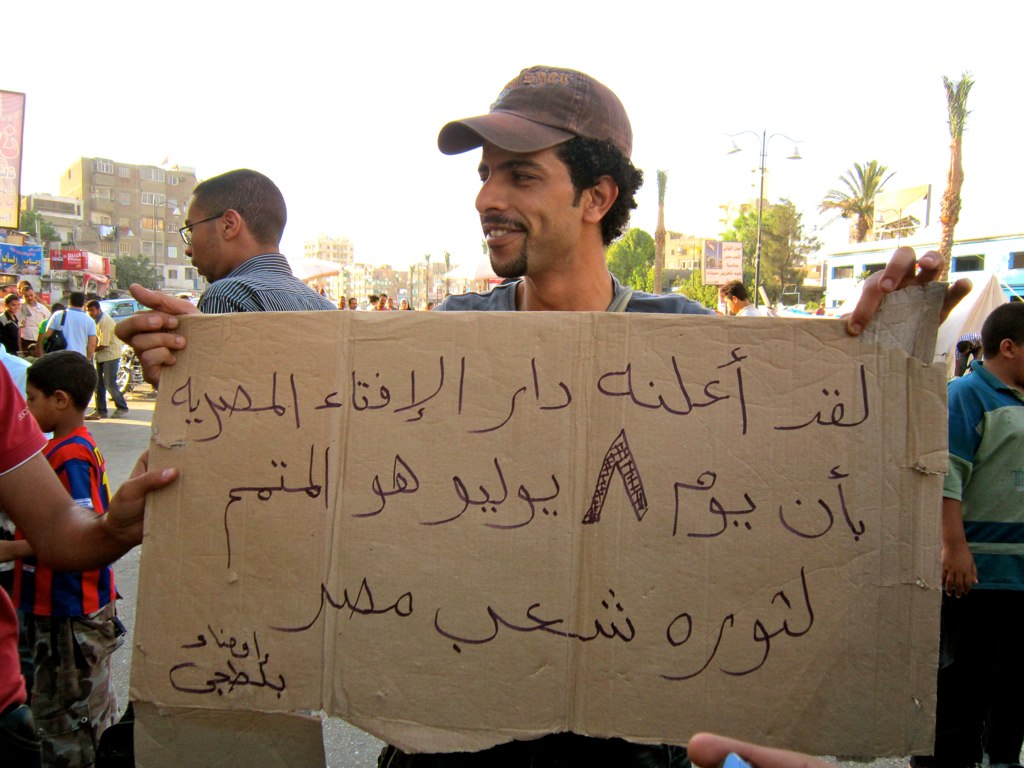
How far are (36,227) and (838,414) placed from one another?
3291 inches

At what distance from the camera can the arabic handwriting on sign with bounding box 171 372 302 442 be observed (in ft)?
4.46

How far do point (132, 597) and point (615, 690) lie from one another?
415 centimetres

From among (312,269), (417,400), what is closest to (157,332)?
(417,400)

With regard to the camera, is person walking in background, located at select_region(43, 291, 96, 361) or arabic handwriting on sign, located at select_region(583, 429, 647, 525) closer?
arabic handwriting on sign, located at select_region(583, 429, 647, 525)

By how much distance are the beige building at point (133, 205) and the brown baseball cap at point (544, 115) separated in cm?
10718

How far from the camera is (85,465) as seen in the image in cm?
262

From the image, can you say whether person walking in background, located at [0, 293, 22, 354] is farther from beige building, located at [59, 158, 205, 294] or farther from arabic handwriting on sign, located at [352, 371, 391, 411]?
beige building, located at [59, 158, 205, 294]

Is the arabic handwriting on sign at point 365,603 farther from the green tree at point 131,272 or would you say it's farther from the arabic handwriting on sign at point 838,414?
the green tree at point 131,272

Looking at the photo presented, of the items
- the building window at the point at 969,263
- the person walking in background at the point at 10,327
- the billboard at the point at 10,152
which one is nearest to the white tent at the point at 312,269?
the billboard at the point at 10,152

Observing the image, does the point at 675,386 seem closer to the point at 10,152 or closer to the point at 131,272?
the point at 10,152

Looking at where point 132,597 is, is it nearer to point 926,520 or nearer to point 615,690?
point 615,690

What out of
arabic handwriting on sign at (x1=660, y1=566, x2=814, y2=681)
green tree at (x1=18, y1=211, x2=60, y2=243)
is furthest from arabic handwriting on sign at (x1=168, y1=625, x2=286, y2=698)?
green tree at (x1=18, y1=211, x2=60, y2=243)

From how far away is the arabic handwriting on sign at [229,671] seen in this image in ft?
4.38

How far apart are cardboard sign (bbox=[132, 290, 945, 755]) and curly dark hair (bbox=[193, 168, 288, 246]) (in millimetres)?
1502
